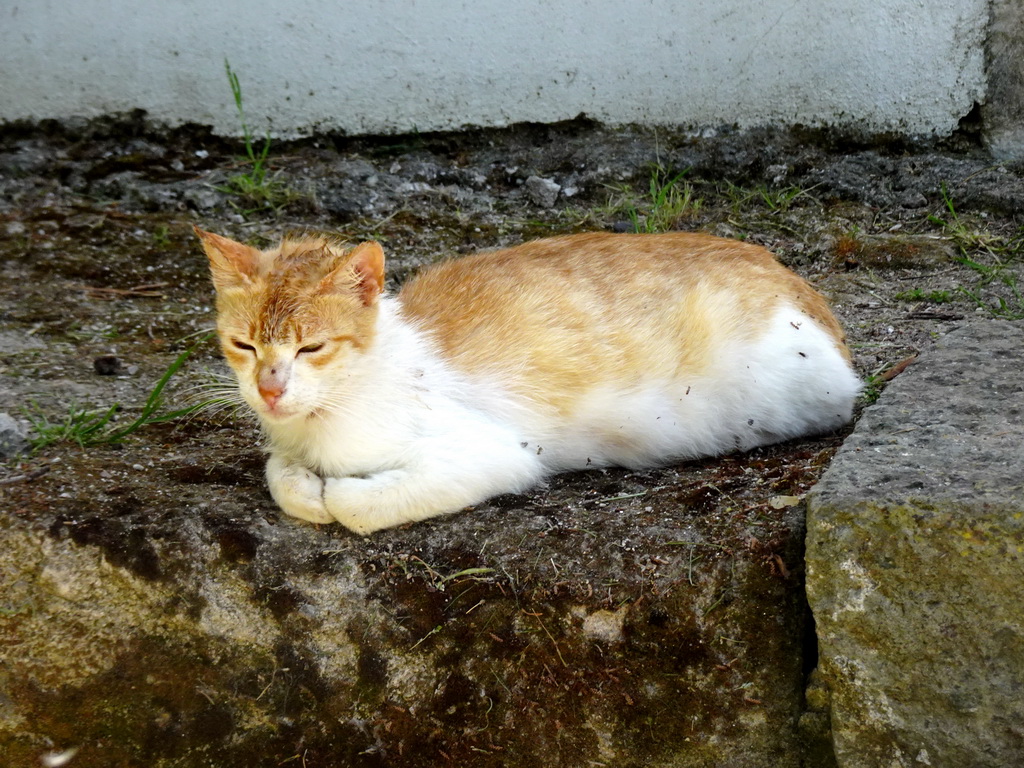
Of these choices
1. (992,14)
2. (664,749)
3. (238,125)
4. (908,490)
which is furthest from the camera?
(238,125)

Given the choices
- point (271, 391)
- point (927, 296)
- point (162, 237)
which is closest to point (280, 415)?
point (271, 391)

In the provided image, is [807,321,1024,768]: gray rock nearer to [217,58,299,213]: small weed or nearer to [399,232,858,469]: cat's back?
[399,232,858,469]: cat's back

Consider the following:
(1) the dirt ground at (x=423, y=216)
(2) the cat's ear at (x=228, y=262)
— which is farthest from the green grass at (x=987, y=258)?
(2) the cat's ear at (x=228, y=262)

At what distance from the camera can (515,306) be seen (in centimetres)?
319

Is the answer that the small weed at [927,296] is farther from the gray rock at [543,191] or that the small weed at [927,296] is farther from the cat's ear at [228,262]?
the cat's ear at [228,262]

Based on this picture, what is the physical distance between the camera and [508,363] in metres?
3.09

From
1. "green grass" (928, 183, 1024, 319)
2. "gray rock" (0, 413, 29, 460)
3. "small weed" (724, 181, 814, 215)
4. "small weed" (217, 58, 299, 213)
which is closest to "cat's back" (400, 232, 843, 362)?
"green grass" (928, 183, 1024, 319)

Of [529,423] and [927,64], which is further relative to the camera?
[927,64]

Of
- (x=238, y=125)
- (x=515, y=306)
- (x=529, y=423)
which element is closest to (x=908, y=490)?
(x=529, y=423)

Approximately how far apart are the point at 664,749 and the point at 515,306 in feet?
4.45

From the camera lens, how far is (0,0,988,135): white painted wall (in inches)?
193

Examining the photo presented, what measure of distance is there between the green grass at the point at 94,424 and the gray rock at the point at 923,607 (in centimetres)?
195

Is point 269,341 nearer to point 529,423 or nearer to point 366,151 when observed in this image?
point 529,423

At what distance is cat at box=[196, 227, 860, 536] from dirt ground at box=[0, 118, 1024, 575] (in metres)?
0.56
